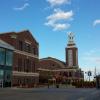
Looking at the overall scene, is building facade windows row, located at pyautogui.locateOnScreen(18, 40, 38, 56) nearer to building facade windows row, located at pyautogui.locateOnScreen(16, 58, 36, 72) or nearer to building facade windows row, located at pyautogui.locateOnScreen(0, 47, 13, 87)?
building facade windows row, located at pyautogui.locateOnScreen(16, 58, 36, 72)

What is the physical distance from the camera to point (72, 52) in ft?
562

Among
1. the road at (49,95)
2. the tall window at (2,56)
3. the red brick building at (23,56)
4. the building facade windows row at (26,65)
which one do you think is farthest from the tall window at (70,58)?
the road at (49,95)

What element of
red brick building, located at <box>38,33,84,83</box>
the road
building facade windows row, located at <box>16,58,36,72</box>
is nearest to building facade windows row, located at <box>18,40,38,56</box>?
building facade windows row, located at <box>16,58,36,72</box>

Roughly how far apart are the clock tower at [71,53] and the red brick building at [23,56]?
6949 cm

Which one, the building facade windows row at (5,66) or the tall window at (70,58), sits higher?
the tall window at (70,58)

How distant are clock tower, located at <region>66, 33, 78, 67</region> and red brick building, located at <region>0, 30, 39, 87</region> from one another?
69494 mm

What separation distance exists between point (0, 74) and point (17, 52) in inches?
600

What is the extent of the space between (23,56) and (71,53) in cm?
8151

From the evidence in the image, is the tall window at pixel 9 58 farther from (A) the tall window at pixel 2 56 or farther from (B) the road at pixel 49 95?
(B) the road at pixel 49 95

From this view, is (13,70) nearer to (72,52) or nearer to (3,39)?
(3,39)

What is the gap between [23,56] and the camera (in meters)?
92.4

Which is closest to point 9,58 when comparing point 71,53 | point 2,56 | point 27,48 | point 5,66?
point 5,66

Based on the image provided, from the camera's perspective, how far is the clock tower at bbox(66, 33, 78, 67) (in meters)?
172

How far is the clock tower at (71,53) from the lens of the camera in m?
172
